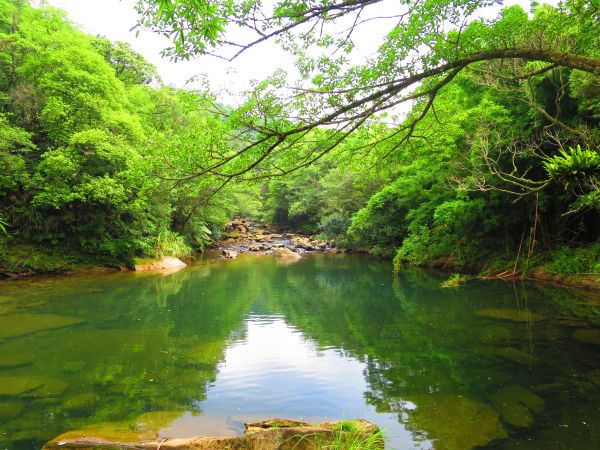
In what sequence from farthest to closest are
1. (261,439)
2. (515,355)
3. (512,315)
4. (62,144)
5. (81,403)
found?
(62,144)
(512,315)
(515,355)
(81,403)
(261,439)

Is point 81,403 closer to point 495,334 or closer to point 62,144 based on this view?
point 495,334

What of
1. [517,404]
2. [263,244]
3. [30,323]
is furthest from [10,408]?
[263,244]

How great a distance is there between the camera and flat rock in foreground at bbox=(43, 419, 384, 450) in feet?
11.2

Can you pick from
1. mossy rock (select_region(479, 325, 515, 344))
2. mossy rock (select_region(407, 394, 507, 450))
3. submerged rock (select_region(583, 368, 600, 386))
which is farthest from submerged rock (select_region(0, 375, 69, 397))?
submerged rock (select_region(583, 368, 600, 386))

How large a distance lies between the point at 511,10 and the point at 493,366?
485 cm

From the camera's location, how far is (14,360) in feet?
20.5

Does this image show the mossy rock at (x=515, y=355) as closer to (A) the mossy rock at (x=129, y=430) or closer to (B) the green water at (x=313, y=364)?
(B) the green water at (x=313, y=364)

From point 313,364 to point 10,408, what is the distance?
409 cm

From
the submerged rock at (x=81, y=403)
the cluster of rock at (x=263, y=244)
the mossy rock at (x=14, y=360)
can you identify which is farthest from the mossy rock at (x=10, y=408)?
the cluster of rock at (x=263, y=244)

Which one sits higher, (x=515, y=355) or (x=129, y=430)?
(x=515, y=355)

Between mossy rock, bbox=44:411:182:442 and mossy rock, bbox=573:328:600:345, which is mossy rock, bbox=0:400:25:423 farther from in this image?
mossy rock, bbox=573:328:600:345

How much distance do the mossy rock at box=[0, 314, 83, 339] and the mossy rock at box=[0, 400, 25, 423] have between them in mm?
3504

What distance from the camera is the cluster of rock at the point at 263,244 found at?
26342 mm

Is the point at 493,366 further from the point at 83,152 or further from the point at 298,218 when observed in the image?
the point at 298,218
